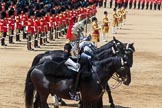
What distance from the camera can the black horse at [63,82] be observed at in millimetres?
11812

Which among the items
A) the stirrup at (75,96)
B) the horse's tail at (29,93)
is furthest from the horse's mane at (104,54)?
the horse's tail at (29,93)

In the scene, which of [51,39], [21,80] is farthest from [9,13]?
[21,80]

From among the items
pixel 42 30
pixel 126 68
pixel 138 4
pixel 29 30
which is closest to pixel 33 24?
pixel 29 30

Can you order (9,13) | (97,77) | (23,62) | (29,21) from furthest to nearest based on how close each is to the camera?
(9,13) → (29,21) → (23,62) → (97,77)

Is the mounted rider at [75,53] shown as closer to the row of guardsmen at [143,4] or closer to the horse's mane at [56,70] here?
the horse's mane at [56,70]

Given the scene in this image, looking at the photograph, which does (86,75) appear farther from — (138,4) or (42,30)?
(138,4)

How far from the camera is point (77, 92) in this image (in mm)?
11883

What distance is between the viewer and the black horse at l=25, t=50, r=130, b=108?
11812 millimetres

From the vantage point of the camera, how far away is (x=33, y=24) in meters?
25.5

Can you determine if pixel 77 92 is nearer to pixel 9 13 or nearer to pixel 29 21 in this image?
pixel 29 21

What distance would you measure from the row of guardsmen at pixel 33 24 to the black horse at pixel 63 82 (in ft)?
41.1

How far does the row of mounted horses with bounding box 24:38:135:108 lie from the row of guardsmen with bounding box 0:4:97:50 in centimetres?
1244

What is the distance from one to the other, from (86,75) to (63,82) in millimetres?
596

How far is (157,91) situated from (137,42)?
13.7 metres
